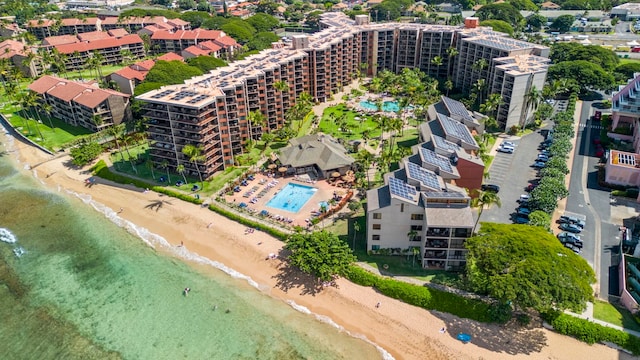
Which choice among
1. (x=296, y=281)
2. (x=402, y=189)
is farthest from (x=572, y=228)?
(x=296, y=281)

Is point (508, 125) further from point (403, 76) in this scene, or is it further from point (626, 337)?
point (626, 337)

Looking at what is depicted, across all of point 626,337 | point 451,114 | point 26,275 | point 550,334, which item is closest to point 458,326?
point 550,334

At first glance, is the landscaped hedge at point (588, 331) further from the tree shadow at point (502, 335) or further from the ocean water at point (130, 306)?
the ocean water at point (130, 306)

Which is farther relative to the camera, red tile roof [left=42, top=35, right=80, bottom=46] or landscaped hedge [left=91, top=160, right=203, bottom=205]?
red tile roof [left=42, top=35, right=80, bottom=46]

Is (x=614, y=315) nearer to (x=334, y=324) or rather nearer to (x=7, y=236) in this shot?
(x=334, y=324)

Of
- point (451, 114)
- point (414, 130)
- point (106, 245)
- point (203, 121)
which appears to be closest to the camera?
point (106, 245)

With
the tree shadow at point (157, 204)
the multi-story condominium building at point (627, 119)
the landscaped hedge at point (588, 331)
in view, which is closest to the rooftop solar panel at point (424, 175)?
the landscaped hedge at point (588, 331)

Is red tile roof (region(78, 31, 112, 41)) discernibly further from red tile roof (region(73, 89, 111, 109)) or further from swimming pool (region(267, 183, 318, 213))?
swimming pool (region(267, 183, 318, 213))

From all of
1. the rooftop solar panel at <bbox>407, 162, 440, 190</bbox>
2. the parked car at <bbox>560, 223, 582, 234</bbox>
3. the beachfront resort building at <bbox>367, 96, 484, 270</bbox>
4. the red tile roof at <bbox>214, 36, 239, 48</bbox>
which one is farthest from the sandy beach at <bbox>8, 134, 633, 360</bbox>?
the red tile roof at <bbox>214, 36, 239, 48</bbox>
